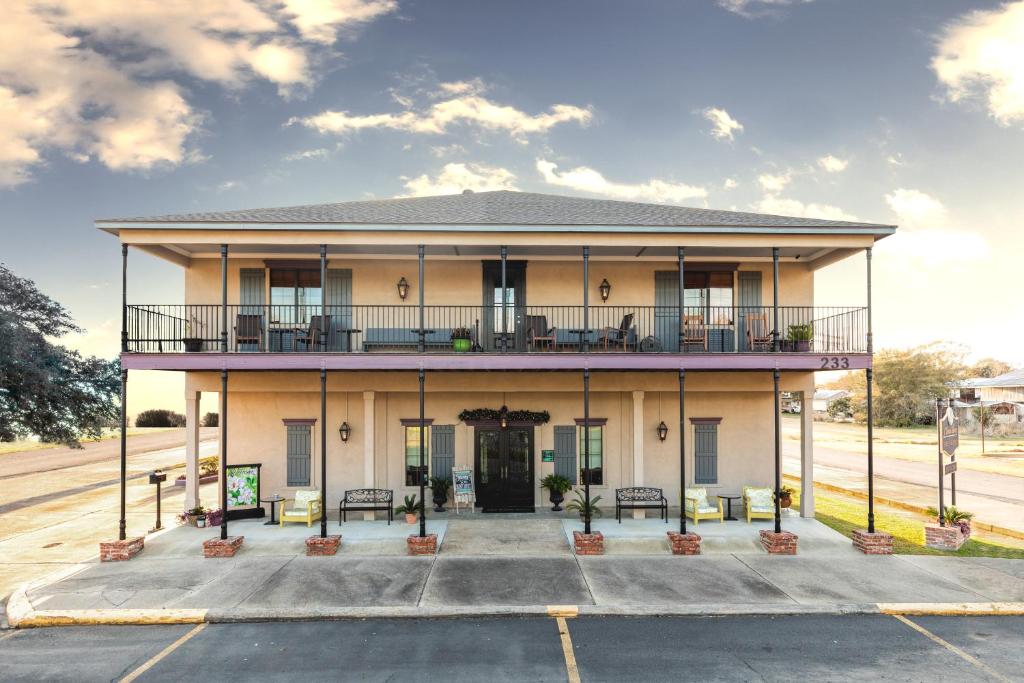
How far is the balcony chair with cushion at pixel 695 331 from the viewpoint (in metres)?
13.0

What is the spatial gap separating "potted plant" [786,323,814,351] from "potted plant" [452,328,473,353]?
8381 millimetres

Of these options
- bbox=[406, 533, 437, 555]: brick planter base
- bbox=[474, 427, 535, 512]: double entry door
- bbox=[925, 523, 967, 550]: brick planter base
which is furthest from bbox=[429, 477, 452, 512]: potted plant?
bbox=[925, 523, 967, 550]: brick planter base

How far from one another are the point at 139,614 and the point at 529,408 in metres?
9.01

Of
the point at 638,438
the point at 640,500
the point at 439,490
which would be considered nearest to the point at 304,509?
the point at 439,490

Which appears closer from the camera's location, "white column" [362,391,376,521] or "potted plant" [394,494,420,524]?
"potted plant" [394,494,420,524]

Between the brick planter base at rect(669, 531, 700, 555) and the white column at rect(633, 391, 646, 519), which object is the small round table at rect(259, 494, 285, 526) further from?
the brick planter base at rect(669, 531, 700, 555)

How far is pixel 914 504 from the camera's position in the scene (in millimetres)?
15312

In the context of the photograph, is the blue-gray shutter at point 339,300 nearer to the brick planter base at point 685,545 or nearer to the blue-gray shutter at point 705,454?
the brick planter base at point 685,545

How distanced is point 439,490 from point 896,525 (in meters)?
11.9

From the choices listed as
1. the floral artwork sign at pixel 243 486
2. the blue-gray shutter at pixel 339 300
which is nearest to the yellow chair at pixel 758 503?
the blue-gray shutter at pixel 339 300

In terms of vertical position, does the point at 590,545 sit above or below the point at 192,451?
below

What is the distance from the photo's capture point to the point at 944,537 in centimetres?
1108

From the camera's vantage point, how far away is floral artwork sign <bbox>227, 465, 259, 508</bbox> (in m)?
12.6

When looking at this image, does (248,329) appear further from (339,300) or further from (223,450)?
(223,450)
